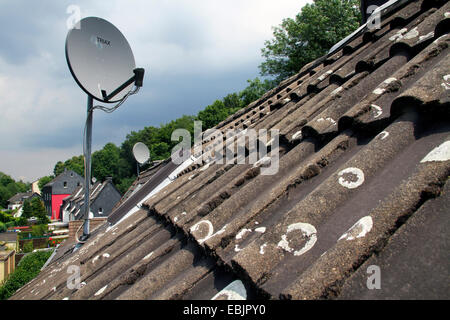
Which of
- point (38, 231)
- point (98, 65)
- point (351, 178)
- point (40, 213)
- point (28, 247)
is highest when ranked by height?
point (98, 65)

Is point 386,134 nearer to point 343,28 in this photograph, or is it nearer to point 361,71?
point 361,71

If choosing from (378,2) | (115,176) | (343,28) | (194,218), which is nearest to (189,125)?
(115,176)

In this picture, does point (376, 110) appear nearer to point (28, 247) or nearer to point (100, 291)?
point (100, 291)

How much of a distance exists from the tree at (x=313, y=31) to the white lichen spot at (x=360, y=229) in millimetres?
22556

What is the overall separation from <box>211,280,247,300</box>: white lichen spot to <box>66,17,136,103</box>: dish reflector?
3479mm

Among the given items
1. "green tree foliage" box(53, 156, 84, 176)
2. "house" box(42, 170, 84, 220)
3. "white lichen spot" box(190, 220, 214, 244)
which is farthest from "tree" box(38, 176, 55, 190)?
"white lichen spot" box(190, 220, 214, 244)

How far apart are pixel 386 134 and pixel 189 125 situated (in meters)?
58.4

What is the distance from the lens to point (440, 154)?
1.28 metres

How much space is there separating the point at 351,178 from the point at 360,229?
41 cm

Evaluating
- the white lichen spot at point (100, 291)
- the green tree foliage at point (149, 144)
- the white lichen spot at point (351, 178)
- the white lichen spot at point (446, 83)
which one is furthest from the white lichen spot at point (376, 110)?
the green tree foliage at point (149, 144)

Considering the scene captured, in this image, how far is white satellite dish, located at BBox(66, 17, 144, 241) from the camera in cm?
401

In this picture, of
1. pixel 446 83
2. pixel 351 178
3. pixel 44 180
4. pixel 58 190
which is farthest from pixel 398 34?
pixel 44 180

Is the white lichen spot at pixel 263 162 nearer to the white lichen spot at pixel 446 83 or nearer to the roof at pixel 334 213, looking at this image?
the roof at pixel 334 213

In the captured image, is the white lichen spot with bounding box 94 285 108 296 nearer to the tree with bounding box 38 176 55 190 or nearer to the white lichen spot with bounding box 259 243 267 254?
the white lichen spot with bounding box 259 243 267 254
